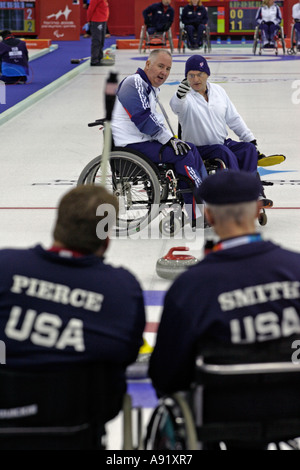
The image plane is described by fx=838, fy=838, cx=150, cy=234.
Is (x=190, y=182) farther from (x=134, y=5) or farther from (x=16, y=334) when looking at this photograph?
(x=134, y=5)

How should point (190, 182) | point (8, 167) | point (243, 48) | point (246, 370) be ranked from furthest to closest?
point (243, 48), point (8, 167), point (190, 182), point (246, 370)

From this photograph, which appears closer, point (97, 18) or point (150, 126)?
point (150, 126)

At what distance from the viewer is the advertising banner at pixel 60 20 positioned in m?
25.7

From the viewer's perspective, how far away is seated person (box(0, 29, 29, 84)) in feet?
48.4

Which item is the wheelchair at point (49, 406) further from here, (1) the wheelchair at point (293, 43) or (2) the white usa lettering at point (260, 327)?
(1) the wheelchair at point (293, 43)

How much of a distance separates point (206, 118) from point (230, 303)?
13.7ft

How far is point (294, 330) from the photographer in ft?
8.55

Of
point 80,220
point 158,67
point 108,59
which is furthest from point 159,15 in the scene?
point 80,220

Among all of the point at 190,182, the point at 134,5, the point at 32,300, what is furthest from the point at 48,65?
the point at 32,300

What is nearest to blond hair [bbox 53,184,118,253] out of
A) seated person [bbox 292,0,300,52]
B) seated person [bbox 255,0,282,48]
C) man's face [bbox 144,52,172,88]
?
man's face [bbox 144,52,172,88]

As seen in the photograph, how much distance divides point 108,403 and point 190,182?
3.75 metres

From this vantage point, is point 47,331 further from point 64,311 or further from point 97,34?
point 97,34

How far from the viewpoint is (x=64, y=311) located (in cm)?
259

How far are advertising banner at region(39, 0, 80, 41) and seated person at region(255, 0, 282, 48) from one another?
703 cm
